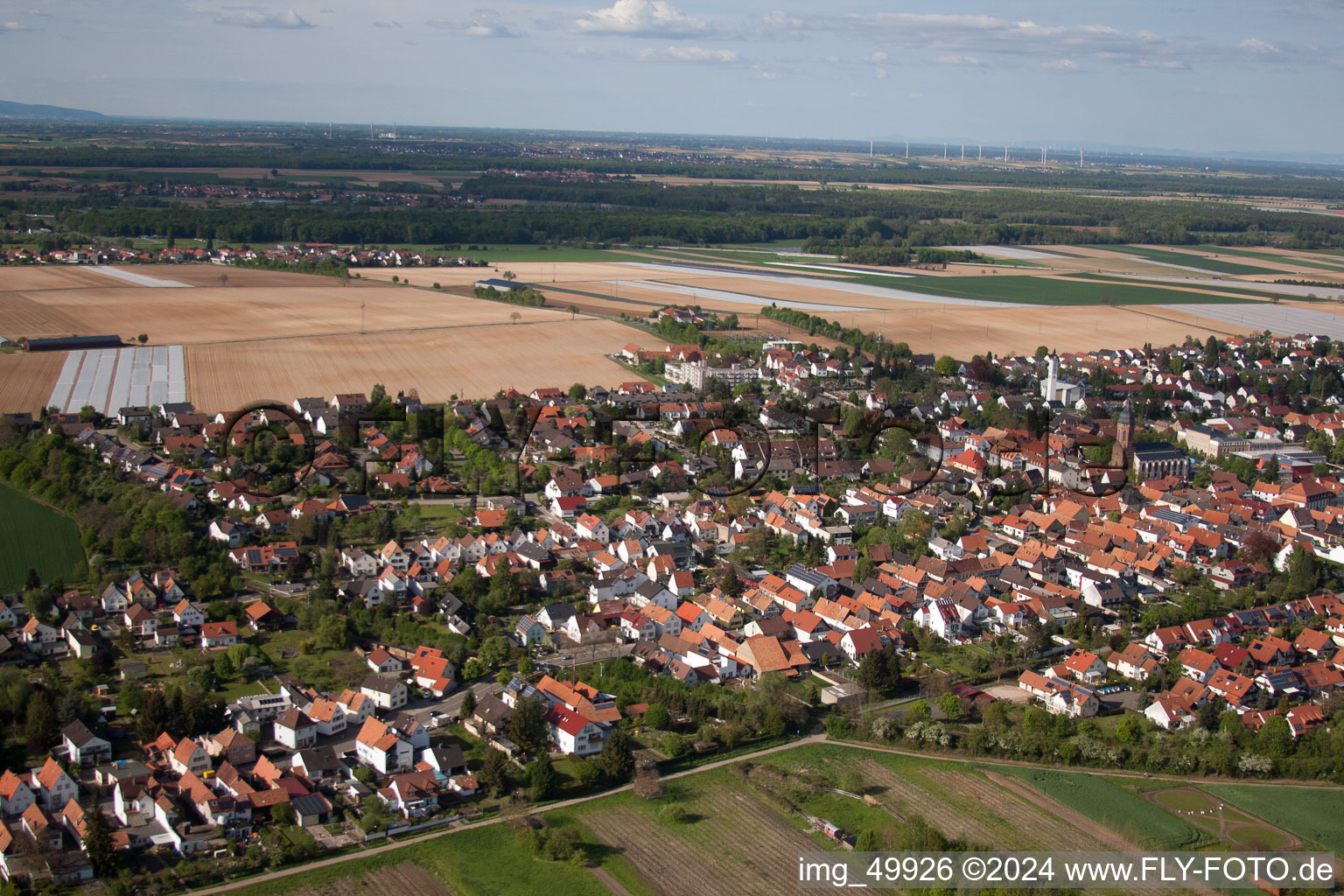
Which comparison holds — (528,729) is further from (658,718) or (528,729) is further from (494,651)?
(494,651)

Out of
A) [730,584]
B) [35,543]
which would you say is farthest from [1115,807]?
[35,543]

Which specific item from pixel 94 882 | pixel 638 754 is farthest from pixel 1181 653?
pixel 94 882

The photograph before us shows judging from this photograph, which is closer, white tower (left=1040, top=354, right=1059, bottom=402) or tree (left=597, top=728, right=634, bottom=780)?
tree (left=597, top=728, right=634, bottom=780)

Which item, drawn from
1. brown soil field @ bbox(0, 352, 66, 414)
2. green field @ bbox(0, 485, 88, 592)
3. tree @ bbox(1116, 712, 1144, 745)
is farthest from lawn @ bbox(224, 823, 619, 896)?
brown soil field @ bbox(0, 352, 66, 414)

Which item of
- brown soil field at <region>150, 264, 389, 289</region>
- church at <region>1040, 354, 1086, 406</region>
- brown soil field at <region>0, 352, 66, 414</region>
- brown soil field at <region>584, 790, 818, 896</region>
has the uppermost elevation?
brown soil field at <region>150, 264, 389, 289</region>

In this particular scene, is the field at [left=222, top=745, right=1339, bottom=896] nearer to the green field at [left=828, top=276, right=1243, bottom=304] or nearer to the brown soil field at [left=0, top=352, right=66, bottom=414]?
the brown soil field at [left=0, top=352, right=66, bottom=414]

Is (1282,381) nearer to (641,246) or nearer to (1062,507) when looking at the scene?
(1062,507)
